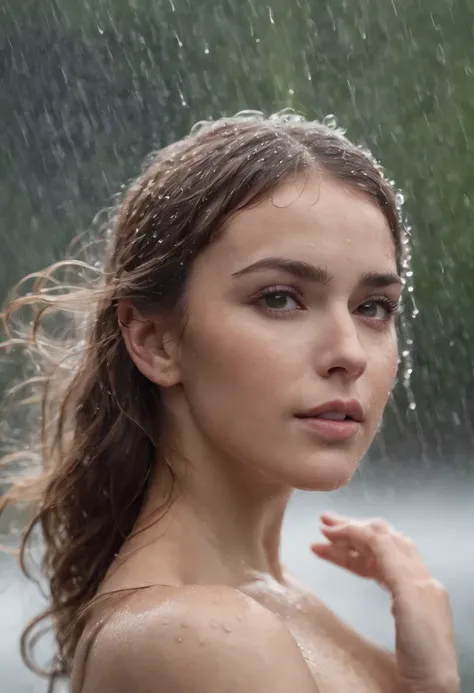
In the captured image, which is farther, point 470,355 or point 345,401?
point 470,355

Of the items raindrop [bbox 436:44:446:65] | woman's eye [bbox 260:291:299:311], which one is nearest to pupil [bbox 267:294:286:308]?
woman's eye [bbox 260:291:299:311]

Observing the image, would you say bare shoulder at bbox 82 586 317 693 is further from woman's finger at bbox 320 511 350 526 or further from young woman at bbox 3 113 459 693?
woman's finger at bbox 320 511 350 526

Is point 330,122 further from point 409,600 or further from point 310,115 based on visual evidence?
point 310,115

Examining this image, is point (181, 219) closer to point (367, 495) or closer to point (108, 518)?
point (108, 518)

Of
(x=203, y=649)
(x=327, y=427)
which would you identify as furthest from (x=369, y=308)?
(x=203, y=649)

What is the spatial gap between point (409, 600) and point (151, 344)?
1.16 ft

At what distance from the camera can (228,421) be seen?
0.87 metres

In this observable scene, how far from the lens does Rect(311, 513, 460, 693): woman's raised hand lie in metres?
0.93

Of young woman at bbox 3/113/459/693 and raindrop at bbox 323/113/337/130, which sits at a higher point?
raindrop at bbox 323/113/337/130

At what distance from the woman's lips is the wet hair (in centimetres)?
16

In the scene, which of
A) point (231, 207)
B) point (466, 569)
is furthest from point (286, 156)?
point (466, 569)

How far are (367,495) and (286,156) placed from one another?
155cm

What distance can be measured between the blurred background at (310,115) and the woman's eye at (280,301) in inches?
57.2

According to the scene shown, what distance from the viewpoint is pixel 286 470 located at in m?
0.85
